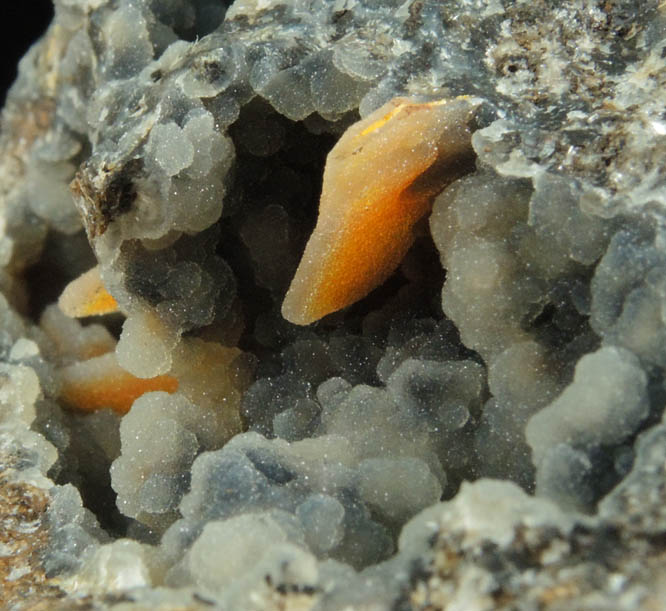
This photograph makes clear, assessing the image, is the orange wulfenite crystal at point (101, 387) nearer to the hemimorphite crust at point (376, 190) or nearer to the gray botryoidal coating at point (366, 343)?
the gray botryoidal coating at point (366, 343)

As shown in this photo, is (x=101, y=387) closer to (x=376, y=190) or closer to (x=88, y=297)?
(x=88, y=297)

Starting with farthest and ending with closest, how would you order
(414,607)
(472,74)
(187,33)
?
(187,33) → (472,74) → (414,607)

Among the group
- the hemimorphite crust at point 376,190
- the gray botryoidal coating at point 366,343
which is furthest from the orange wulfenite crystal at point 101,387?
the hemimorphite crust at point 376,190

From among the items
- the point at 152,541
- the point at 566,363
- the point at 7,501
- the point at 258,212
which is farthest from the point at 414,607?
the point at 258,212

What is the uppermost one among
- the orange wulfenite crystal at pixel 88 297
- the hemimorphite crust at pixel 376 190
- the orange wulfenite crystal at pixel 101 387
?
the hemimorphite crust at pixel 376 190

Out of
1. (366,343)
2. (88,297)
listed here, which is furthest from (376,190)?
(88,297)

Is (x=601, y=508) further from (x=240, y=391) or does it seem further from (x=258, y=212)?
(x=258, y=212)

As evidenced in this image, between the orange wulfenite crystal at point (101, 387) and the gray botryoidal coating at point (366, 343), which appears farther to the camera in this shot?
the orange wulfenite crystal at point (101, 387)
